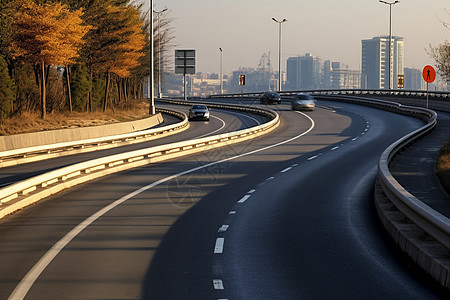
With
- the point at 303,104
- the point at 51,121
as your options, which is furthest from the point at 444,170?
the point at 303,104

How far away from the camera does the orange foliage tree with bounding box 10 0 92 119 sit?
4947 cm

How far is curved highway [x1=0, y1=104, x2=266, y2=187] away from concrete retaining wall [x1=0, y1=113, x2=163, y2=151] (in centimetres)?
224

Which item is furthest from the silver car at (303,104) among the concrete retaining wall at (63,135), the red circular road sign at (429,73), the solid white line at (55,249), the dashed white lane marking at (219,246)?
the dashed white lane marking at (219,246)

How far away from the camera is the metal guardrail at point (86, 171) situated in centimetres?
1661

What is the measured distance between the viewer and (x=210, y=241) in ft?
42.2

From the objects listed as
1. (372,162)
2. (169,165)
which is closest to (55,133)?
(169,165)

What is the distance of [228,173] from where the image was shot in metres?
24.8

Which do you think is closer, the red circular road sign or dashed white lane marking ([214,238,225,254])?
dashed white lane marking ([214,238,225,254])

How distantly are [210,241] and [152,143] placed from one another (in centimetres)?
2708

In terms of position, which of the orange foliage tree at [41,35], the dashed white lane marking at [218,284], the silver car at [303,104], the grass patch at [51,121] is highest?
the orange foliage tree at [41,35]

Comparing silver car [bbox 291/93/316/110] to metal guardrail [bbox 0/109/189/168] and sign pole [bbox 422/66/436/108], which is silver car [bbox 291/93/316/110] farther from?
metal guardrail [bbox 0/109/189/168]

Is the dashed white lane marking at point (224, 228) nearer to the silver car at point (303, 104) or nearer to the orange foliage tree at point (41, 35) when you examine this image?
the orange foliage tree at point (41, 35)

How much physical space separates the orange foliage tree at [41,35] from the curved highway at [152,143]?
1079cm

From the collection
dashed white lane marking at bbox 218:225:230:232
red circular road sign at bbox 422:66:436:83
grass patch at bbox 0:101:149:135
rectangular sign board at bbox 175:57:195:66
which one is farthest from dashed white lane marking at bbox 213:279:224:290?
rectangular sign board at bbox 175:57:195:66
